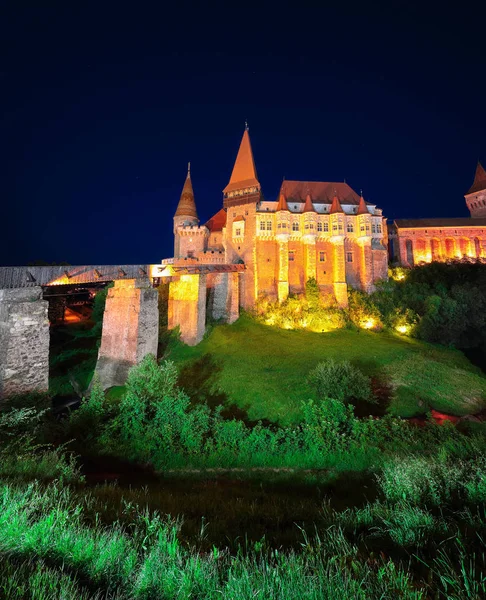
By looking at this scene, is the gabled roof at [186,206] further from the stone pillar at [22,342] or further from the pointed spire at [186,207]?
the stone pillar at [22,342]

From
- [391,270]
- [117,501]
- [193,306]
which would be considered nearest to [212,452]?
[117,501]

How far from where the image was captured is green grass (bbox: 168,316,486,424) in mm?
16656

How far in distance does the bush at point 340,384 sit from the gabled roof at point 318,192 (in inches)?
1198

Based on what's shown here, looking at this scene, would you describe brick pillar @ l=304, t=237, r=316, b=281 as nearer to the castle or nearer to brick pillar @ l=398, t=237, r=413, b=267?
the castle

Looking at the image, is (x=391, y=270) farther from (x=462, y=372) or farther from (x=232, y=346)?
(x=232, y=346)

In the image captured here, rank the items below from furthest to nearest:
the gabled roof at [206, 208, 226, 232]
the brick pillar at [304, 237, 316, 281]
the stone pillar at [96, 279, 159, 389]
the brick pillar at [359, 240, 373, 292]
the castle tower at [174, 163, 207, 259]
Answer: the gabled roof at [206, 208, 226, 232]
the castle tower at [174, 163, 207, 259]
the brick pillar at [359, 240, 373, 292]
the brick pillar at [304, 237, 316, 281]
the stone pillar at [96, 279, 159, 389]

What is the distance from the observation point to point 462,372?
819 inches

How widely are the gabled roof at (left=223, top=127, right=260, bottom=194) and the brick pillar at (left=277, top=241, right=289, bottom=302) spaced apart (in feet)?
33.5

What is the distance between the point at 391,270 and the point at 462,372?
23844mm

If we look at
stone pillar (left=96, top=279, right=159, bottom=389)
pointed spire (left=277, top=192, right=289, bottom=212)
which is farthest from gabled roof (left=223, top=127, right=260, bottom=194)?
stone pillar (left=96, top=279, right=159, bottom=389)

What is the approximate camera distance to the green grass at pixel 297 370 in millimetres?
16656

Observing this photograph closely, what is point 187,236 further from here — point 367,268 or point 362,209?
point 367,268

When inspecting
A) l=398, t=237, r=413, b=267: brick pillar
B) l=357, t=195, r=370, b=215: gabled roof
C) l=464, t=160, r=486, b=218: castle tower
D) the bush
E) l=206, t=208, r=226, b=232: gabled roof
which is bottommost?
the bush

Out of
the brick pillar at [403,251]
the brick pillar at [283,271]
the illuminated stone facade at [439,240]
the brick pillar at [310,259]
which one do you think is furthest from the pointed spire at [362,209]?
the brick pillar at [403,251]
